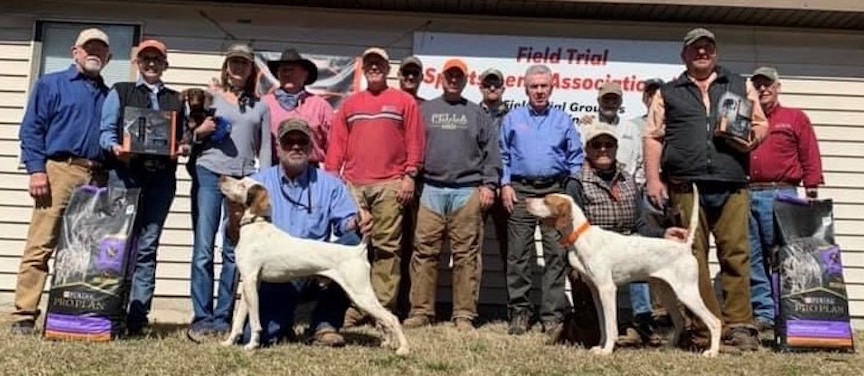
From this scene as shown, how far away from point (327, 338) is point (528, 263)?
176 cm

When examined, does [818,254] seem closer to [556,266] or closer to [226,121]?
[556,266]

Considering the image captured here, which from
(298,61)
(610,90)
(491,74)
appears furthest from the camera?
(491,74)

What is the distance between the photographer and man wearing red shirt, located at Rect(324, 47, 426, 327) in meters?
5.71

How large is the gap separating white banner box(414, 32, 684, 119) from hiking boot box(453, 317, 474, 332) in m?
2.02

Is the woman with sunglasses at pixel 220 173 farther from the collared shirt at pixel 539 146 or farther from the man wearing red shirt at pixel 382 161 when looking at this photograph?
the collared shirt at pixel 539 146

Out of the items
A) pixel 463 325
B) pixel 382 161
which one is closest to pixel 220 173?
pixel 382 161

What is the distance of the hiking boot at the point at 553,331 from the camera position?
5180mm

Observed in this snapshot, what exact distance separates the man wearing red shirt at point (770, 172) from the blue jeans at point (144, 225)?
420 centimetres

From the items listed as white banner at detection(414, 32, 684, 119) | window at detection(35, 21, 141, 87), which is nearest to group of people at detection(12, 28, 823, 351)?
white banner at detection(414, 32, 684, 119)

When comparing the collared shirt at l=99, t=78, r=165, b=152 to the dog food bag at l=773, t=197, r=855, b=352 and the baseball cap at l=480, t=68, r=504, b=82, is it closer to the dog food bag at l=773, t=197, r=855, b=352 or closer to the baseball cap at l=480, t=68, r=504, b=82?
the baseball cap at l=480, t=68, r=504, b=82

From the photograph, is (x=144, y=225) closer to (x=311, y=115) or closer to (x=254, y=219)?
(x=254, y=219)

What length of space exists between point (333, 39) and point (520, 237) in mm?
2479

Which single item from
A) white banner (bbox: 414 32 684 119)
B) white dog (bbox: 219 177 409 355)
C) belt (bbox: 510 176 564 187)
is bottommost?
white dog (bbox: 219 177 409 355)

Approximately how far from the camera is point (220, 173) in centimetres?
515
